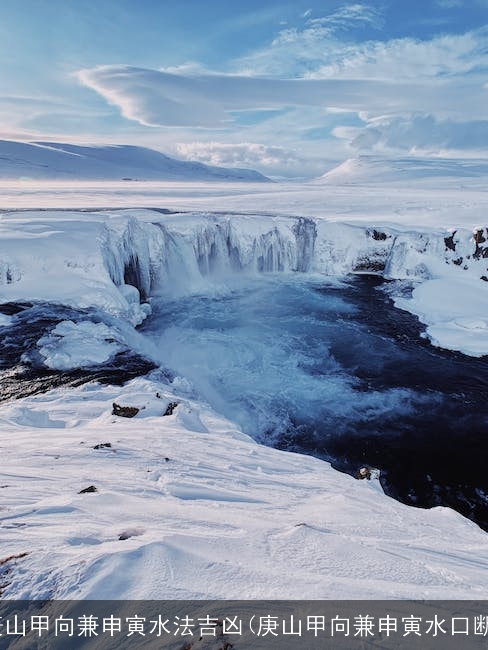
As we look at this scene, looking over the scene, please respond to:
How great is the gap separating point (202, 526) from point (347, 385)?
797cm

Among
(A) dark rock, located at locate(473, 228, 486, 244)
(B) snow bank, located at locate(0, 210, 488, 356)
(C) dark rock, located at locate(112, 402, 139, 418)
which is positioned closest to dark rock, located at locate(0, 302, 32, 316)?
(B) snow bank, located at locate(0, 210, 488, 356)

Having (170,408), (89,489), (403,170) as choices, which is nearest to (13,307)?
(170,408)

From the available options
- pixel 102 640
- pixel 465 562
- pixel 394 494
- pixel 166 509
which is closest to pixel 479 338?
pixel 394 494

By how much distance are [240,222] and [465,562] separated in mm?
19653

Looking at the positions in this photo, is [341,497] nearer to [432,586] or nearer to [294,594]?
[432,586]

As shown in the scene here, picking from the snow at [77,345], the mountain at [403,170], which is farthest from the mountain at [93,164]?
the snow at [77,345]

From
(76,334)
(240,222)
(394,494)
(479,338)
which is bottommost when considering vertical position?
(394,494)

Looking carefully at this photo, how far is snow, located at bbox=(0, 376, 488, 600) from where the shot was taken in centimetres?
257

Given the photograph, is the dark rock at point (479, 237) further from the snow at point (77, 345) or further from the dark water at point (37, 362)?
the snow at point (77, 345)

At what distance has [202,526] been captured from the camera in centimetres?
344

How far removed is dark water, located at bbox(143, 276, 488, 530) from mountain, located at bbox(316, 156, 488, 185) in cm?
6784

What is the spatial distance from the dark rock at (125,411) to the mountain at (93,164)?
82584 millimetres

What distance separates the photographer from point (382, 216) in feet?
84.3

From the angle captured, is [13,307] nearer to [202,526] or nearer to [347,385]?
[347,385]
